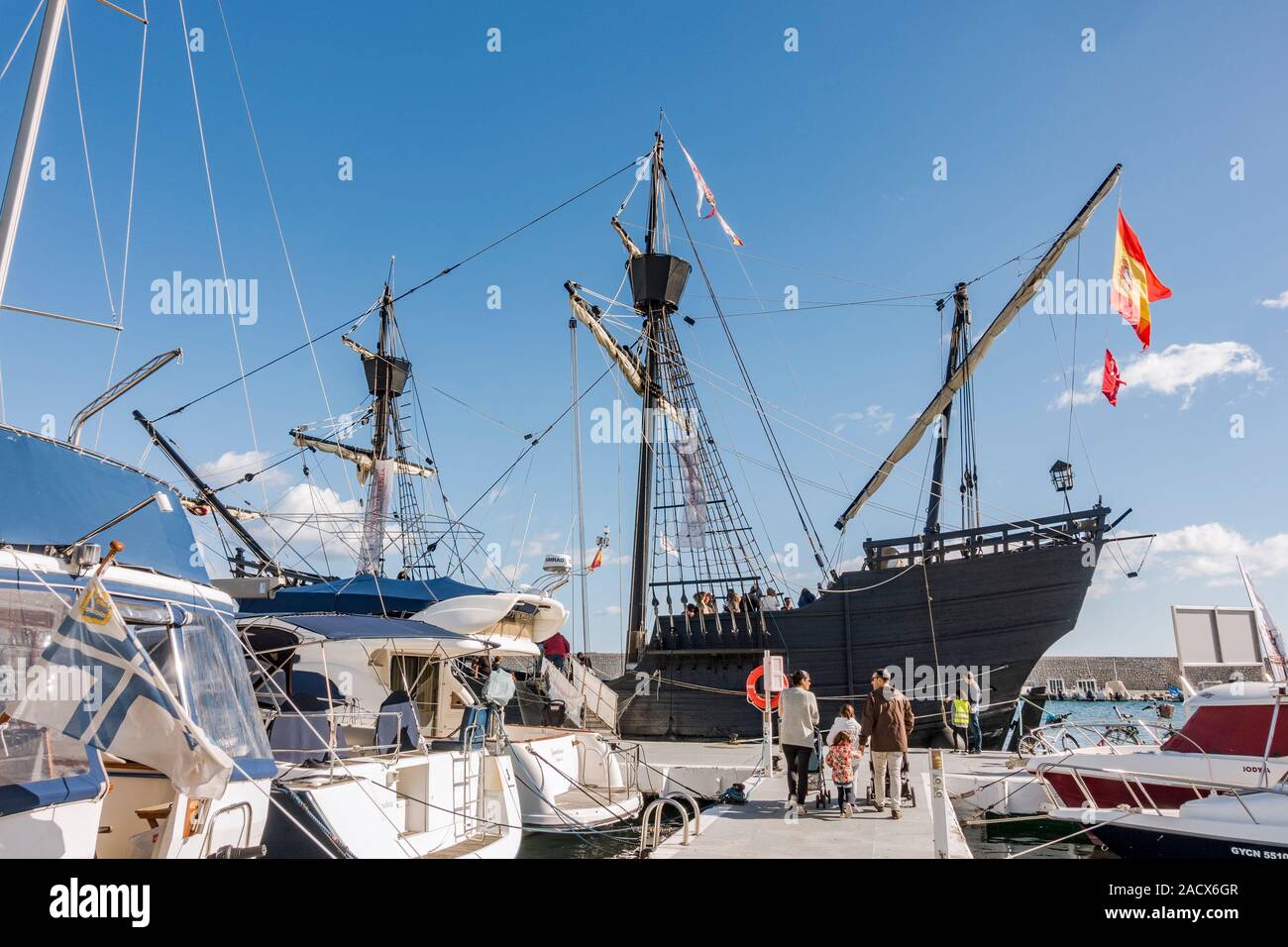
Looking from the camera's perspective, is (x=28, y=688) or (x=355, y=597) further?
(x=355, y=597)

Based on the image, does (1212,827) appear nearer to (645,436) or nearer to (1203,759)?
(1203,759)

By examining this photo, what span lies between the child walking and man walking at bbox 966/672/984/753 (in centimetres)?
942

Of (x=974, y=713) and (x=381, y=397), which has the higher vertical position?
(x=381, y=397)

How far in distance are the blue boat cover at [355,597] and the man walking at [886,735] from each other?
23.7 ft

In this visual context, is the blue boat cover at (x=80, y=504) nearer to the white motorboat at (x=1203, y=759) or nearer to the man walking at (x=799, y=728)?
the man walking at (x=799, y=728)

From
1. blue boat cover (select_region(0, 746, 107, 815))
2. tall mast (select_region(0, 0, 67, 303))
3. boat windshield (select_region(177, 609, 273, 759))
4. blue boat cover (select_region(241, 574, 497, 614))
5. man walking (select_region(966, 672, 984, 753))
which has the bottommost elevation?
man walking (select_region(966, 672, 984, 753))

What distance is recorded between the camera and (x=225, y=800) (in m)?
5.40

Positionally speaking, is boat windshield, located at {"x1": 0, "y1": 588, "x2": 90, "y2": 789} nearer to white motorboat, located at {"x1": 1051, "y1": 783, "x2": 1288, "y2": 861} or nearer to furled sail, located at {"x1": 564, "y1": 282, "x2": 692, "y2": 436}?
white motorboat, located at {"x1": 1051, "y1": 783, "x2": 1288, "y2": 861}

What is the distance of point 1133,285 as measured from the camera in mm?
15312

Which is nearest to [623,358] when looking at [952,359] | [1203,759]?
[952,359]

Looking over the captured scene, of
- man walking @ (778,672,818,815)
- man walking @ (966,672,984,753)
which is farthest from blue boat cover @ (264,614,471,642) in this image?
man walking @ (966,672,984,753)

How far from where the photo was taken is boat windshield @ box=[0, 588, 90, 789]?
430 centimetres

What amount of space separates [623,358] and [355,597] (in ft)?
35.7

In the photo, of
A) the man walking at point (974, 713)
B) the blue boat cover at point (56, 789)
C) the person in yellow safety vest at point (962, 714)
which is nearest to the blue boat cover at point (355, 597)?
the blue boat cover at point (56, 789)
